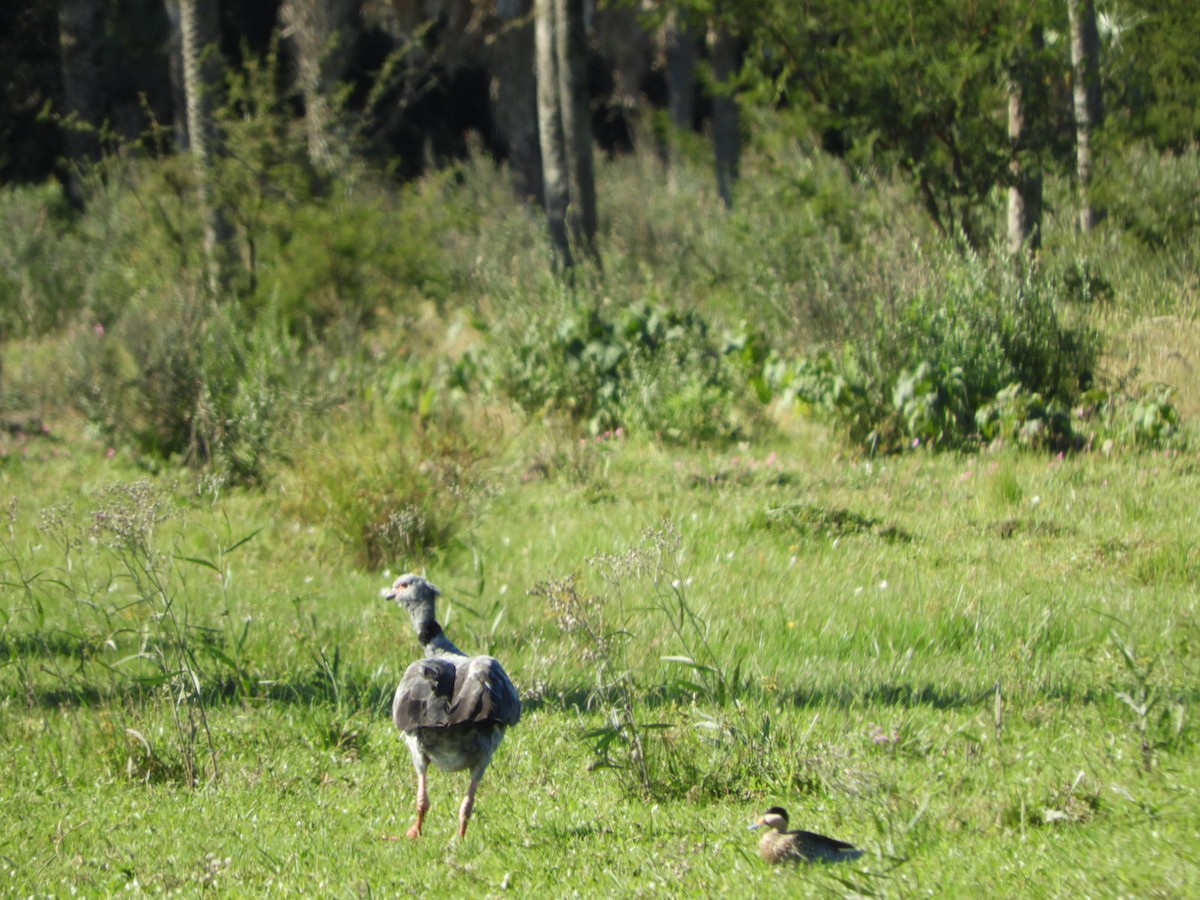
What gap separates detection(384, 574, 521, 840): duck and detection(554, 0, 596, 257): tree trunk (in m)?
9.75

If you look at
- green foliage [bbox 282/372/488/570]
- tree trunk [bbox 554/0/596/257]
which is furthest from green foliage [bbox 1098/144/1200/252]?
green foliage [bbox 282/372/488/570]

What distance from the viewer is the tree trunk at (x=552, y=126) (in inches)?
557

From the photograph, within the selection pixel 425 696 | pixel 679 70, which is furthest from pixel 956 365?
pixel 679 70

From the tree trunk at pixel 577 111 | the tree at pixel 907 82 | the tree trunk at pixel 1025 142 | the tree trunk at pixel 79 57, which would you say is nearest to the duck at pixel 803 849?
the tree trunk at pixel 1025 142

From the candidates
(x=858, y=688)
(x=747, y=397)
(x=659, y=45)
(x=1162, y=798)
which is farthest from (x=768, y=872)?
(x=659, y=45)

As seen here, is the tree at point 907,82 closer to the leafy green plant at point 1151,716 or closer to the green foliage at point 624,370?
the green foliage at point 624,370

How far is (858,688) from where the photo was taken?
16.8 feet

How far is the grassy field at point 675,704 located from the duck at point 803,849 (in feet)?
0.21

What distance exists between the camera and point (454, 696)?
4105mm

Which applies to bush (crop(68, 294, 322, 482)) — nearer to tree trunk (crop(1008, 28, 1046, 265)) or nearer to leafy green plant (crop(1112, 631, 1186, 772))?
tree trunk (crop(1008, 28, 1046, 265))

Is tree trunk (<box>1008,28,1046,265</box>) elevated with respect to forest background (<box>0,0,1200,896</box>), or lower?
elevated

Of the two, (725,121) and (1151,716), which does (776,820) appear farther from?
(725,121)

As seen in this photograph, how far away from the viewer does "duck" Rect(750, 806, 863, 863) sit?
3.58 metres

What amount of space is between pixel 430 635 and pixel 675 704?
106 cm
